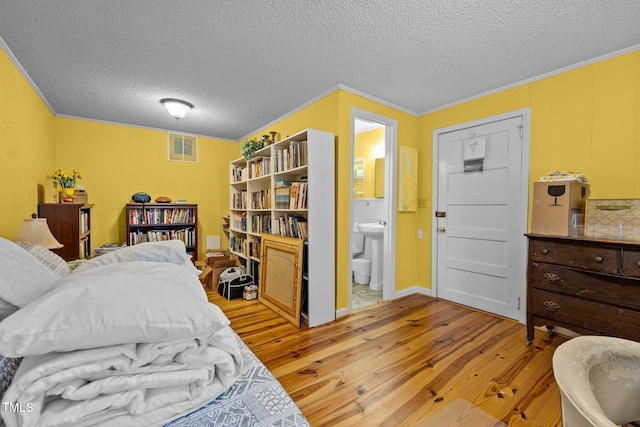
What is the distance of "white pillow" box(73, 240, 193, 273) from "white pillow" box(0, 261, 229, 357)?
68 centimetres

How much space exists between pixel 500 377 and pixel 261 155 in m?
3.25

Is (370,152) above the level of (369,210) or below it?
above

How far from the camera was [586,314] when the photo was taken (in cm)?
197

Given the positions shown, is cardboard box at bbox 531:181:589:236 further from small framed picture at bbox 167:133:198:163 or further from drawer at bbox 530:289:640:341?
small framed picture at bbox 167:133:198:163

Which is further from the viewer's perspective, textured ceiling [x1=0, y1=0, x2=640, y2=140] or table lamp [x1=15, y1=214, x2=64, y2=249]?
table lamp [x1=15, y1=214, x2=64, y2=249]

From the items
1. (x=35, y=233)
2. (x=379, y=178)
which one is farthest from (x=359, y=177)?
(x=35, y=233)

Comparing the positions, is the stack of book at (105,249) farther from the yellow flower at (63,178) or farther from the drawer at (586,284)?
the drawer at (586,284)

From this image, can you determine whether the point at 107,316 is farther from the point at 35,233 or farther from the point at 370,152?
the point at 370,152

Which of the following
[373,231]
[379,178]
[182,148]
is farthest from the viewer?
[182,148]

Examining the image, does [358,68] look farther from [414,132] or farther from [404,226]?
[404,226]

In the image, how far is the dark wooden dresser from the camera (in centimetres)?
179

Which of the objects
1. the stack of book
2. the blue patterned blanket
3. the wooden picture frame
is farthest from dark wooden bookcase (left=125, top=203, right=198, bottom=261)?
the blue patterned blanket

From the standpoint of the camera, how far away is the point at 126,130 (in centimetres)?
405

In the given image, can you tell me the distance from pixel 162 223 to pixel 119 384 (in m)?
3.83
